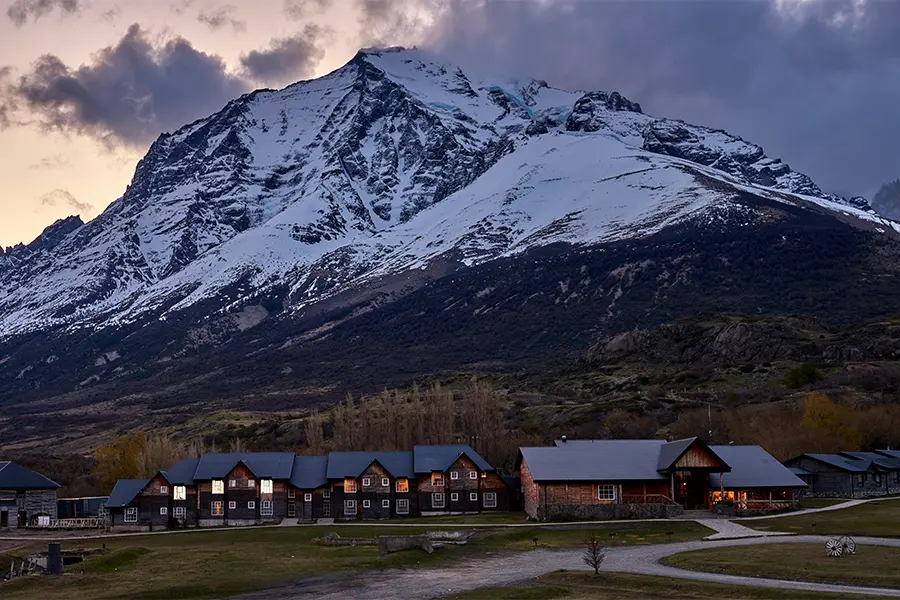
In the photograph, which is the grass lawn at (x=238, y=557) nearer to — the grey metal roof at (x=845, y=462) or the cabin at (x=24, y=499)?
the cabin at (x=24, y=499)

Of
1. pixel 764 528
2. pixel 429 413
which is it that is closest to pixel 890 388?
pixel 429 413

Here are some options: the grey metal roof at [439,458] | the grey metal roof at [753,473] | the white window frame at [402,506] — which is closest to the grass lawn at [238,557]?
the grey metal roof at [753,473]

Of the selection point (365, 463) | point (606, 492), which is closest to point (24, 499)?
point (365, 463)

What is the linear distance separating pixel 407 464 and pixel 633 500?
74.4 ft

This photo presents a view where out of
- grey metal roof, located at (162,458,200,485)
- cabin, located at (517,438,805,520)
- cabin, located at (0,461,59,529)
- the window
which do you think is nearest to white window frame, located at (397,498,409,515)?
cabin, located at (517,438,805,520)

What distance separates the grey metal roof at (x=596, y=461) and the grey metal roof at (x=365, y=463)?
1222cm

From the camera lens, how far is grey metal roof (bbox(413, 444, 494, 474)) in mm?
92500

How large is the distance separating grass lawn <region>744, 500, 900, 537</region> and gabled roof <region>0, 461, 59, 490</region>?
62848 millimetres

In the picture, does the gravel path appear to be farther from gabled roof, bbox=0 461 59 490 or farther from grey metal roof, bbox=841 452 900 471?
gabled roof, bbox=0 461 59 490

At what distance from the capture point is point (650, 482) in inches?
3243

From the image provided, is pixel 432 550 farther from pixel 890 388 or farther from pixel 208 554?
pixel 890 388

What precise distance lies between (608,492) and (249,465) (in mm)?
33042

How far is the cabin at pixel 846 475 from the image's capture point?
3750 inches

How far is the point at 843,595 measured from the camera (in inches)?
1518
